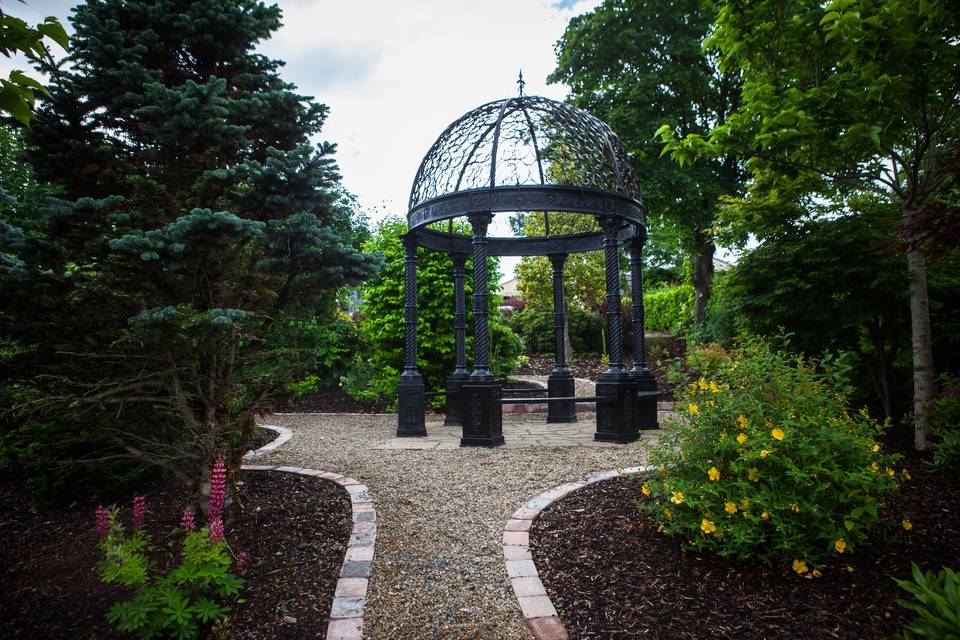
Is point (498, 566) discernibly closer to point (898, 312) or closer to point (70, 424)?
point (70, 424)

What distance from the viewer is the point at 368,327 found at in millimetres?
9953

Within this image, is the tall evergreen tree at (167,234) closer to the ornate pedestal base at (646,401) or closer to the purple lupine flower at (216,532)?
the purple lupine flower at (216,532)

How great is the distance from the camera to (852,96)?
4082 millimetres

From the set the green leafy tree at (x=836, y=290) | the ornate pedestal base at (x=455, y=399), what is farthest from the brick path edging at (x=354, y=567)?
the green leafy tree at (x=836, y=290)

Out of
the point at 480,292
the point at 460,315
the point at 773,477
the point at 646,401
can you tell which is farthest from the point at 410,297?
the point at 773,477

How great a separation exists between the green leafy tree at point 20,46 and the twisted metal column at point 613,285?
219 inches

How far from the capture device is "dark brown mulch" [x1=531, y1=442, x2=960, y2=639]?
2.31 metres

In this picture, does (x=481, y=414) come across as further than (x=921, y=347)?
Yes

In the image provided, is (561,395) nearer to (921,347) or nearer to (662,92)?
(921,347)

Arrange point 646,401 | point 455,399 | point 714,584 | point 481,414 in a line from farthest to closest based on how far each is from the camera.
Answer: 1. point 455,399
2. point 646,401
3. point 481,414
4. point 714,584

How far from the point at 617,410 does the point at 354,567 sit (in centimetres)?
414

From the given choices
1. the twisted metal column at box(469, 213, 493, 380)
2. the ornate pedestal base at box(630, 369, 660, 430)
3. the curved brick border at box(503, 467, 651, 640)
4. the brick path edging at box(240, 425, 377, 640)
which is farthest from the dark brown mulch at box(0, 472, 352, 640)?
the ornate pedestal base at box(630, 369, 660, 430)

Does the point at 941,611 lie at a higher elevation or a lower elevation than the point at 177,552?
higher

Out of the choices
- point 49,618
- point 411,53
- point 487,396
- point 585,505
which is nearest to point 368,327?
point 487,396
